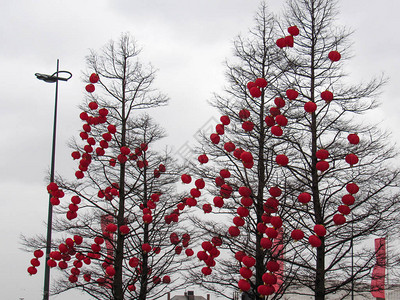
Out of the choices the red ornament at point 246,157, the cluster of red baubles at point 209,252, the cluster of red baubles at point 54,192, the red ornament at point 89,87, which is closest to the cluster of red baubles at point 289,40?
the red ornament at point 246,157

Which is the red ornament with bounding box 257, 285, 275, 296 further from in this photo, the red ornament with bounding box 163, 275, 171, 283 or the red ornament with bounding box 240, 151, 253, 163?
the red ornament with bounding box 163, 275, 171, 283

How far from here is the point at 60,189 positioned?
12.4m

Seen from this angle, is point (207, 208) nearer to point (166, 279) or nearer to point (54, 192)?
point (166, 279)

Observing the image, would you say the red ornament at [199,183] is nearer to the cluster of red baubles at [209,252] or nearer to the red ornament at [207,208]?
the red ornament at [207,208]

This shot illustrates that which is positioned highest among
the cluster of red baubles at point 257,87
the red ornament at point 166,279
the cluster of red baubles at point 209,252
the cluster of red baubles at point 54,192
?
the cluster of red baubles at point 257,87

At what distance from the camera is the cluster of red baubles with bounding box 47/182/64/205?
12102 millimetres

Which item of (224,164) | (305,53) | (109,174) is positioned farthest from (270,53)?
(109,174)

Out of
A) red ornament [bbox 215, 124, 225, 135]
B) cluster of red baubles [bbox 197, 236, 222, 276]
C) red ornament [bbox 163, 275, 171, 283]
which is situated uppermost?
red ornament [bbox 215, 124, 225, 135]

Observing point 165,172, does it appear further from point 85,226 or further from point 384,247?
point 384,247

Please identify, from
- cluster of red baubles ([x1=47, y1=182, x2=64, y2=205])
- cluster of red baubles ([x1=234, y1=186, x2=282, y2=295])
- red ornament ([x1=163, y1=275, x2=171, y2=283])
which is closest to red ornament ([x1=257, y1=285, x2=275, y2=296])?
cluster of red baubles ([x1=234, y1=186, x2=282, y2=295])

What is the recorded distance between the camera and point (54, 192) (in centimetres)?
1214

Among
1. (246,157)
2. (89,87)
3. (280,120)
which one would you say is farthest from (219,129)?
(89,87)

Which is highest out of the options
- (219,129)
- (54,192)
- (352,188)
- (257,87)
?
(257,87)

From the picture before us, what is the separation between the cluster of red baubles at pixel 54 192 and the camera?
1210 cm
